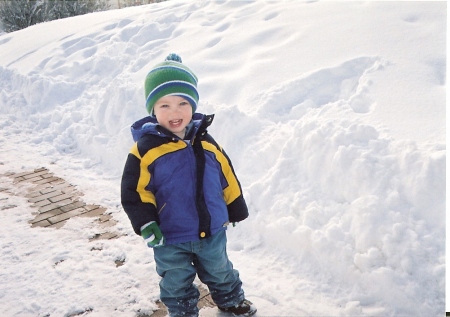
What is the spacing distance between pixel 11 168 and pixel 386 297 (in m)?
4.28

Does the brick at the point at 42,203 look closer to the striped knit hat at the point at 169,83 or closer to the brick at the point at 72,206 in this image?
the brick at the point at 72,206

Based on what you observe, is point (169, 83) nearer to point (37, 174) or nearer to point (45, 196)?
point (45, 196)

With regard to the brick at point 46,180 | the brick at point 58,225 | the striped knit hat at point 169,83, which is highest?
the striped knit hat at point 169,83

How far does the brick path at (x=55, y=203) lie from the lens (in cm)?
367

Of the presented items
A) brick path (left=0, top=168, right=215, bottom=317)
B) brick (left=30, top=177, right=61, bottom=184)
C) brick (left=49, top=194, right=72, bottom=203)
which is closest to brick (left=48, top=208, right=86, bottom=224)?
brick path (left=0, top=168, right=215, bottom=317)

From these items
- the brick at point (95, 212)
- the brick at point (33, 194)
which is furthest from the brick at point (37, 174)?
the brick at point (95, 212)

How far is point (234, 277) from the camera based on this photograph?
2547mm

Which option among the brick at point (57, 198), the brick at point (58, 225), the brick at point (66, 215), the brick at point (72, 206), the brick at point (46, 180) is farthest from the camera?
the brick at point (46, 180)

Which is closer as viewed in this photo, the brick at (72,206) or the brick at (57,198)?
the brick at (72,206)

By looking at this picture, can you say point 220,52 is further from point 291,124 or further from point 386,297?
point 386,297

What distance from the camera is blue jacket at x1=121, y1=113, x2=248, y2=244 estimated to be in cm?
217

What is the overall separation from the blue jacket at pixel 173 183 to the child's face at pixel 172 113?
0.04 meters

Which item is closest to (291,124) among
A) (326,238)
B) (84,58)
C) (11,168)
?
(326,238)

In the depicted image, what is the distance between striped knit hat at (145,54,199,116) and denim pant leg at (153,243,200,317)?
818 millimetres
